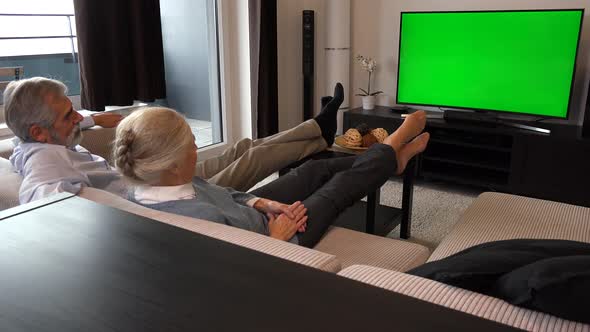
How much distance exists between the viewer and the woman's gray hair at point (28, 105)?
5.48 feet

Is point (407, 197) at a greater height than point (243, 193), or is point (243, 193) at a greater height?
point (243, 193)

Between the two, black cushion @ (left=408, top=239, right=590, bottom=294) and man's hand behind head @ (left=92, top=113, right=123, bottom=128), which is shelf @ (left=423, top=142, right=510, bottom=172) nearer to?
man's hand behind head @ (left=92, top=113, right=123, bottom=128)

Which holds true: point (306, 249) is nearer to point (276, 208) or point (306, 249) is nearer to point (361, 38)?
point (276, 208)

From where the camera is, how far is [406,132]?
2.21 metres

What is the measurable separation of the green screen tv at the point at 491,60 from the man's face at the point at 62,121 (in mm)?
2657

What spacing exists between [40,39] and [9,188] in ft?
6.13

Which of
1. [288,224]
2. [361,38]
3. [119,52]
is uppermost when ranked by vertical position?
[361,38]

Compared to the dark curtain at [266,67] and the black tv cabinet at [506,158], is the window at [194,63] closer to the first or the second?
the dark curtain at [266,67]

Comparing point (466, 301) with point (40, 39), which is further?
point (40, 39)

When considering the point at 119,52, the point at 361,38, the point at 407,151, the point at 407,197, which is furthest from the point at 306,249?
the point at 361,38

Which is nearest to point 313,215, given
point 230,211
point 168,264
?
point 230,211

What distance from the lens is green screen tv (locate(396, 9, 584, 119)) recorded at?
320 centimetres

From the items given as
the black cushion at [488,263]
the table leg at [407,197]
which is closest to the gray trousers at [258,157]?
the table leg at [407,197]

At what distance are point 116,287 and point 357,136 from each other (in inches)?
86.1
